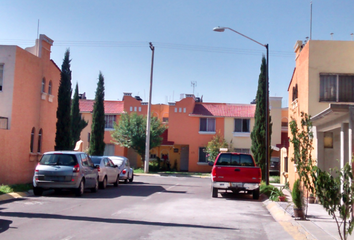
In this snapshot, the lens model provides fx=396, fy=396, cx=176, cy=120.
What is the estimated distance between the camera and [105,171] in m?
20.0

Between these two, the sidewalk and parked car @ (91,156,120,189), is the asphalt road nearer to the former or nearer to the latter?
the sidewalk

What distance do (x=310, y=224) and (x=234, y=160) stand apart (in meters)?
7.96

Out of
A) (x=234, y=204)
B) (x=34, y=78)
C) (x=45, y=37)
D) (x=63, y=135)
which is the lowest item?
(x=234, y=204)

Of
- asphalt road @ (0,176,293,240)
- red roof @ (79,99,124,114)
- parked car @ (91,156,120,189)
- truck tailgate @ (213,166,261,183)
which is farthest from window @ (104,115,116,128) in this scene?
asphalt road @ (0,176,293,240)

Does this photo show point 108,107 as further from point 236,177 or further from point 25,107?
point 236,177

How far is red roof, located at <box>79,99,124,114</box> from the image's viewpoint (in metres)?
44.7

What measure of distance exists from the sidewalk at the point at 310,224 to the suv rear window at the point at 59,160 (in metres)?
7.88

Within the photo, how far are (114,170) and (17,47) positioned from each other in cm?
786

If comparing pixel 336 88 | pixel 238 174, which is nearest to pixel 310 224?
pixel 238 174

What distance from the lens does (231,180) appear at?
55.6ft

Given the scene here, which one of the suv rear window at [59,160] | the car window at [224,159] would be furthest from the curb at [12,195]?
the car window at [224,159]

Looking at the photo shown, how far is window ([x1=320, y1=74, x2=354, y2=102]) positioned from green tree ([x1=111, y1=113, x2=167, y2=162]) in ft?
76.7

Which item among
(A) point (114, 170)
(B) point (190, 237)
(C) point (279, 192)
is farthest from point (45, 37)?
(B) point (190, 237)

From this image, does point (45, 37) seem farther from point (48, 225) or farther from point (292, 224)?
point (292, 224)
